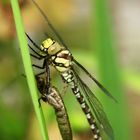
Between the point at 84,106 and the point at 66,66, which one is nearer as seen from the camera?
the point at 66,66

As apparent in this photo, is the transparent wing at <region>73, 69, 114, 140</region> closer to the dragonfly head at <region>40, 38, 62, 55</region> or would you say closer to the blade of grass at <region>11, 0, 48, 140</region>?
the dragonfly head at <region>40, 38, 62, 55</region>

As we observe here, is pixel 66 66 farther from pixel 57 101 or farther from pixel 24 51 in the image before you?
pixel 24 51

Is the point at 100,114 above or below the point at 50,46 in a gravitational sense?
below

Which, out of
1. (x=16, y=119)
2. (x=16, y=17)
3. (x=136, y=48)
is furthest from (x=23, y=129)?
(x=136, y=48)

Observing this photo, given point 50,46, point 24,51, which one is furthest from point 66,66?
point 24,51

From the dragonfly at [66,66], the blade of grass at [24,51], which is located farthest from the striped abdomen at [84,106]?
the blade of grass at [24,51]

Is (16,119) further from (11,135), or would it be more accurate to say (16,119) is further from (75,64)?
(75,64)

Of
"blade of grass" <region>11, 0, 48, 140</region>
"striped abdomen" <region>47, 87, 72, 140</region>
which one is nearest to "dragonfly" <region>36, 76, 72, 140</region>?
"striped abdomen" <region>47, 87, 72, 140</region>
